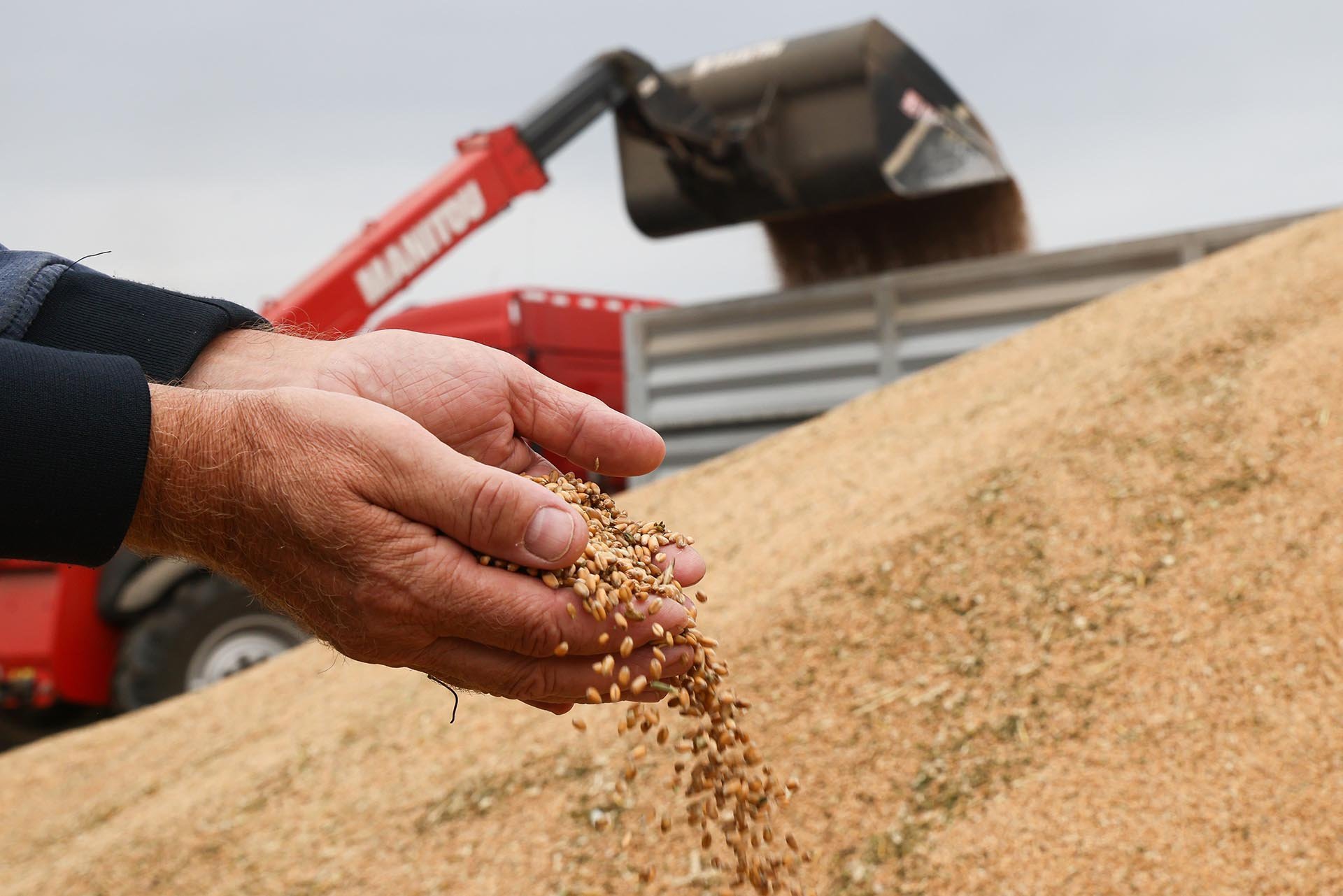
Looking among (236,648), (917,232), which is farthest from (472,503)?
(917,232)

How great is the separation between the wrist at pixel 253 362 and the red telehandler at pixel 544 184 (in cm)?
300

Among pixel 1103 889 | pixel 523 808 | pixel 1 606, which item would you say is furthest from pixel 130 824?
pixel 1103 889

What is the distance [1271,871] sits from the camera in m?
2.11

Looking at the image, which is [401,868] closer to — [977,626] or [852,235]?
[977,626]

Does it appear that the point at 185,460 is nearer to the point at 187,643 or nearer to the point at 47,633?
the point at 187,643

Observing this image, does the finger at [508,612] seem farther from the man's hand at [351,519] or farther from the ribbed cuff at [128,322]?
the ribbed cuff at [128,322]

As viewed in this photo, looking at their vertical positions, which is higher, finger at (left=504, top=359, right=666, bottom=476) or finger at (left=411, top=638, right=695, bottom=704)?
finger at (left=504, top=359, right=666, bottom=476)

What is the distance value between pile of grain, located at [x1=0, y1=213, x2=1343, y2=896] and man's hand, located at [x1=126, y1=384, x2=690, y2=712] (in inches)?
40.4

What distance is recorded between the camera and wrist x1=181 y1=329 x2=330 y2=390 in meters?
2.14

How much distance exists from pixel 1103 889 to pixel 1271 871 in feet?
0.93

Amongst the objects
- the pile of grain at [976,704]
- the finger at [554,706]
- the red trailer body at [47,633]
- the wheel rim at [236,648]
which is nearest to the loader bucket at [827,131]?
the pile of grain at [976,704]

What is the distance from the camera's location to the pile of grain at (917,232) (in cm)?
648

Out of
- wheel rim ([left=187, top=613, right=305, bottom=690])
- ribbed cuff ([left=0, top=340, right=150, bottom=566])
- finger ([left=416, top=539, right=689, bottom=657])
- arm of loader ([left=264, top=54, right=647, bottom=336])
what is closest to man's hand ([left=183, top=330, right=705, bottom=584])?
finger ([left=416, top=539, right=689, bottom=657])

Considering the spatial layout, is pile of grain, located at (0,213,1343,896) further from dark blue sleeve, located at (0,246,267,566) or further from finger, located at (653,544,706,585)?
dark blue sleeve, located at (0,246,267,566)
